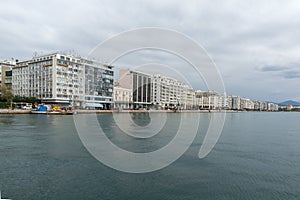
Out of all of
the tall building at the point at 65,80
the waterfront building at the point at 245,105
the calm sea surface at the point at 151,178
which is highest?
the tall building at the point at 65,80

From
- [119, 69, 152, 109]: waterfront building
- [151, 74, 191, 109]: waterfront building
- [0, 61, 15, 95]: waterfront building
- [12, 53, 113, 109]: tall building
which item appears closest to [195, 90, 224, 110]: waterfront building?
[151, 74, 191, 109]: waterfront building

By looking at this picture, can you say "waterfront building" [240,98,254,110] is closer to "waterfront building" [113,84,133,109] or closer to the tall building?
"waterfront building" [113,84,133,109]

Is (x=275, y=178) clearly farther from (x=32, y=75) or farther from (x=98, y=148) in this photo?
(x=32, y=75)

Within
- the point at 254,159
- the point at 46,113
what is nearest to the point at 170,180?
the point at 254,159

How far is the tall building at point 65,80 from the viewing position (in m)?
40.5

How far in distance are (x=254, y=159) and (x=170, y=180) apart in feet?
13.2

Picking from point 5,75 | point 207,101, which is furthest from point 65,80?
point 207,101

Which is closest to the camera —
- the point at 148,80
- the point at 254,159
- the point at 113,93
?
the point at 254,159

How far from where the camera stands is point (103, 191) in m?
4.99

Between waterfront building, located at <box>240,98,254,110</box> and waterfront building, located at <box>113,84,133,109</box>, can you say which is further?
waterfront building, located at <box>240,98,254,110</box>

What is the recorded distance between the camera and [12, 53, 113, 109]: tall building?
133 feet

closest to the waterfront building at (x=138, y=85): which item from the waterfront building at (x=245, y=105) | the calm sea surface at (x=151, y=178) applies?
the calm sea surface at (x=151, y=178)

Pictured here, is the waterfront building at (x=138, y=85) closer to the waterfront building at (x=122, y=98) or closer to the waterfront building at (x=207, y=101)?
the waterfront building at (x=122, y=98)

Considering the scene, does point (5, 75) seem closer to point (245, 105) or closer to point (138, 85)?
point (138, 85)
